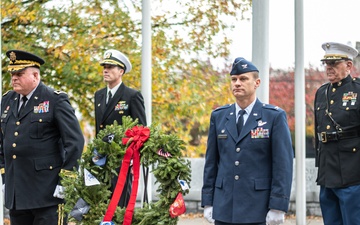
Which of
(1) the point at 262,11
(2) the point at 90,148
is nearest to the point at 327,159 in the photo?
(1) the point at 262,11

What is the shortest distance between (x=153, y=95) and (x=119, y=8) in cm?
134

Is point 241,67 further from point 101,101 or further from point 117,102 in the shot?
point 101,101

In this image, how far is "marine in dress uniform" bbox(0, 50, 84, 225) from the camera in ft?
21.0

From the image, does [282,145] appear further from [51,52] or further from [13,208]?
[51,52]

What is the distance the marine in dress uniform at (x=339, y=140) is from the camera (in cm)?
705

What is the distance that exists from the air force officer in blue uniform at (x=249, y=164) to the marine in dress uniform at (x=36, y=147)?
121cm

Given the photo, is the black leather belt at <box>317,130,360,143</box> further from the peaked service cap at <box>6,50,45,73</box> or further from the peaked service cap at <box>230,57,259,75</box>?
the peaked service cap at <box>6,50,45,73</box>

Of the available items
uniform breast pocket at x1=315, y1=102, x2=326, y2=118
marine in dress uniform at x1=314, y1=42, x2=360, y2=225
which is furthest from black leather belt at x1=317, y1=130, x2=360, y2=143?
uniform breast pocket at x1=315, y1=102, x2=326, y2=118

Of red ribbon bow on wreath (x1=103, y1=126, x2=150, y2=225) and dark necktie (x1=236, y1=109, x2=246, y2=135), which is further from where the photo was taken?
red ribbon bow on wreath (x1=103, y1=126, x2=150, y2=225)

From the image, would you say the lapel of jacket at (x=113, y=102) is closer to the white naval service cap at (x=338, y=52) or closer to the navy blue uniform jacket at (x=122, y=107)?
the navy blue uniform jacket at (x=122, y=107)

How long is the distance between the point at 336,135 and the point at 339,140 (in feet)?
0.16

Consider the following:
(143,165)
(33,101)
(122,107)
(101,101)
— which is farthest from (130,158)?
(101,101)

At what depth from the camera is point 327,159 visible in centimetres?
722

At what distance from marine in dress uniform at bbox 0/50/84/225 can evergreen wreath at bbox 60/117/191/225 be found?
0.18m
